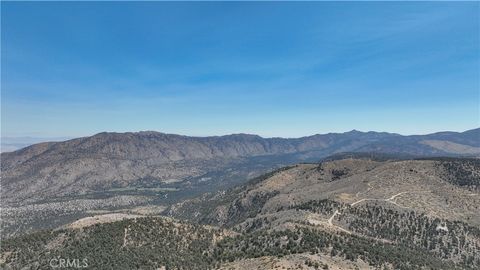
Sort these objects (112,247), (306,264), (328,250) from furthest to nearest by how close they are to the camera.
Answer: (112,247)
(328,250)
(306,264)

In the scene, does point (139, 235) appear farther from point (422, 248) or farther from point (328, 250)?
point (422, 248)

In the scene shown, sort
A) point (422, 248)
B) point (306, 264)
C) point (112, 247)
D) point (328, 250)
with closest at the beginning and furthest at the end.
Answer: point (306, 264) → point (328, 250) → point (112, 247) → point (422, 248)

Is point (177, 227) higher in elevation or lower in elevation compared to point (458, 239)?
higher

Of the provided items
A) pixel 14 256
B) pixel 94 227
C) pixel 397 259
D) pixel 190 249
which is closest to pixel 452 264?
pixel 397 259

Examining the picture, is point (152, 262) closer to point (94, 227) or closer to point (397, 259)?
point (94, 227)

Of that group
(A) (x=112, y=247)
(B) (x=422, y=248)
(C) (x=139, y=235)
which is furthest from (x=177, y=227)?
(B) (x=422, y=248)

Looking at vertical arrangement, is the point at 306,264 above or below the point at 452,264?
above

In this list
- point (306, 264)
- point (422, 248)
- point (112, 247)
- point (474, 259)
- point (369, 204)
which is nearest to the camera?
point (306, 264)

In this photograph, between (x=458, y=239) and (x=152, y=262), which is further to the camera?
(x=458, y=239)

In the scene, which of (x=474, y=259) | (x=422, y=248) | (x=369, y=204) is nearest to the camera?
(x=474, y=259)
